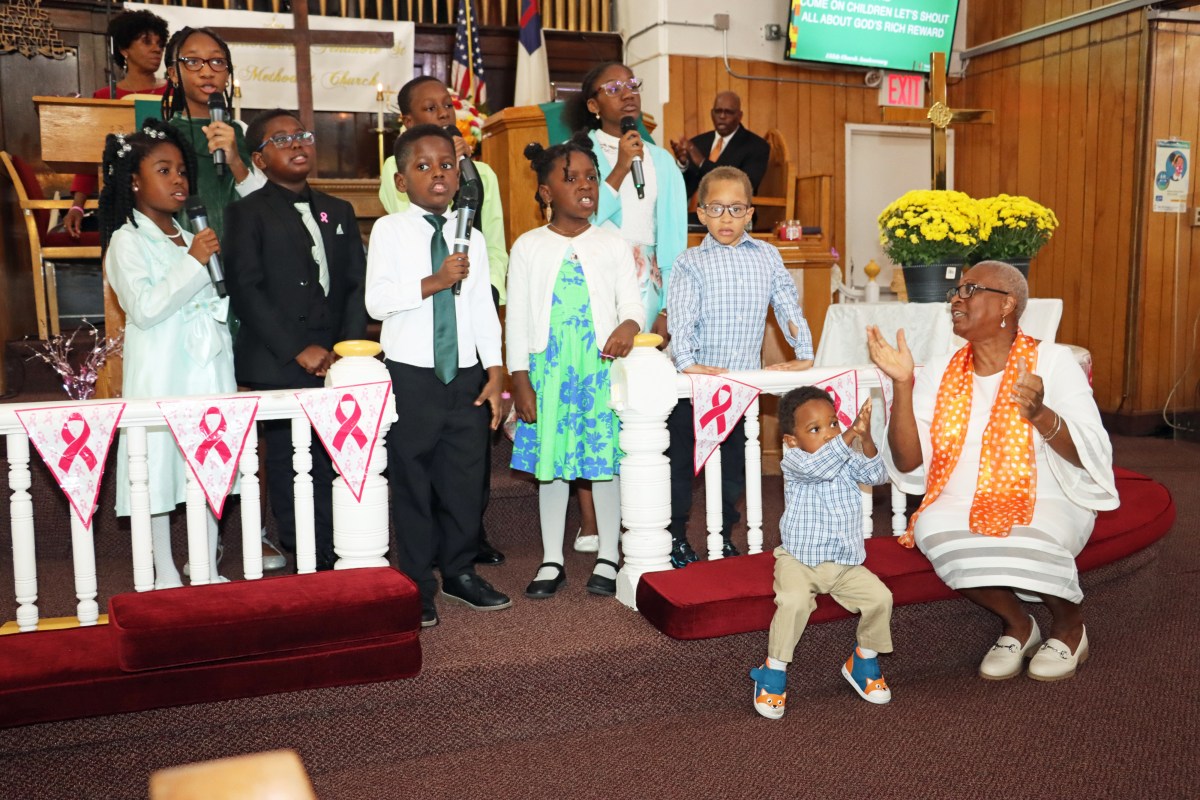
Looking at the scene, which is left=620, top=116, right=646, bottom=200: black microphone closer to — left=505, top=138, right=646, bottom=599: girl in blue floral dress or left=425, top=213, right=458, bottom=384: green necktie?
left=505, top=138, right=646, bottom=599: girl in blue floral dress

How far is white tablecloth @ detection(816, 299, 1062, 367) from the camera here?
3.89 meters

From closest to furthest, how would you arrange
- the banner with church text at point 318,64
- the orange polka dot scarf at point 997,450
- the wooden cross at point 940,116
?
the orange polka dot scarf at point 997,450 < the wooden cross at point 940,116 < the banner with church text at point 318,64

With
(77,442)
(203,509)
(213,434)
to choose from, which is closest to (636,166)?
(213,434)

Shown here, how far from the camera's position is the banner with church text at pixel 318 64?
7148 mm

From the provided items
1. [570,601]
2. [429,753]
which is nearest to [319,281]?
[570,601]

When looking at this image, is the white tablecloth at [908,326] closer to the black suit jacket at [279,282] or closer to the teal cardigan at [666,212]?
the teal cardigan at [666,212]

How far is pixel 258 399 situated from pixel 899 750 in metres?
1.76

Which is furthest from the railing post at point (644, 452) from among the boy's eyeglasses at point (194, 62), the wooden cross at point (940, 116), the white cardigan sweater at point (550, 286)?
the wooden cross at point (940, 116)

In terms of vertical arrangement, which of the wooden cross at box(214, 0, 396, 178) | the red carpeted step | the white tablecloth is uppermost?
the wooden cross at box(214, 0, 396, 178)

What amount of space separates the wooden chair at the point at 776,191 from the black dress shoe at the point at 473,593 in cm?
431

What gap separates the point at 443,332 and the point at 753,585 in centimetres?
106

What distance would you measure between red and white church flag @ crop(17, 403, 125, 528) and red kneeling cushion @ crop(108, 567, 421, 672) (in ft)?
0.90

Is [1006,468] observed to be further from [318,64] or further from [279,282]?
[318,64]

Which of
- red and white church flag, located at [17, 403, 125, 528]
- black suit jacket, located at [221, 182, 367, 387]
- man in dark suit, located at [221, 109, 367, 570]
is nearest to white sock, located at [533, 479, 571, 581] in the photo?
man in dark suit, located at [221, 109, 367, 570]
